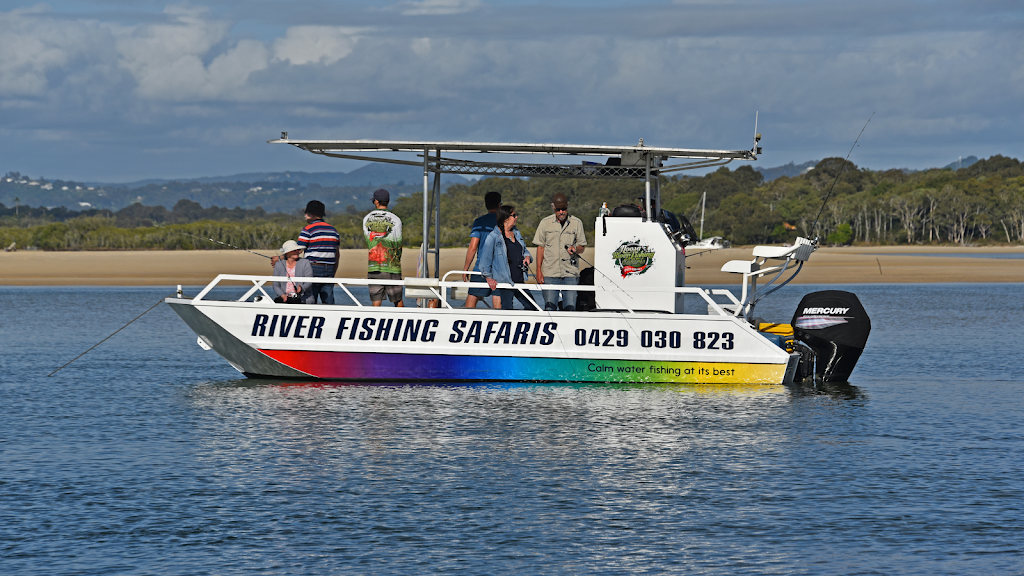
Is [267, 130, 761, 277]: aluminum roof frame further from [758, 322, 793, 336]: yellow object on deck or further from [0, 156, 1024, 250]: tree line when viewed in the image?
[0, 156, 1024, 250]: tree line

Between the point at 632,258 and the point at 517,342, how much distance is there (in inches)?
64.3

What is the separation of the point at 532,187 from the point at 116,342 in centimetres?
1101

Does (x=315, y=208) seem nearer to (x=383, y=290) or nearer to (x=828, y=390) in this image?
(x=383, y=290)

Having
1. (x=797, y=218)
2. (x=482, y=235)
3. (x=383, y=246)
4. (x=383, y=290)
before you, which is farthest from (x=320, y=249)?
(x=797, y=218)

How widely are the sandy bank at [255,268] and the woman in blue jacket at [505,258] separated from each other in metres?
22.0

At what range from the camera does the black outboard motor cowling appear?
1243cm

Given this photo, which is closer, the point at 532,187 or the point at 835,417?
the point at 835,417

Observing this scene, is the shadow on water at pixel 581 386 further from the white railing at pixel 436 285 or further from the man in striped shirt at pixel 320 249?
the man in striped shirt at pixel 320 249

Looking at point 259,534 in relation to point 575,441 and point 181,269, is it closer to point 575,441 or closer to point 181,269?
point 575,441

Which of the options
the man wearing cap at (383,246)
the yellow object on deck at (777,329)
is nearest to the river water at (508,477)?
the yellow object on deck at (777,329)

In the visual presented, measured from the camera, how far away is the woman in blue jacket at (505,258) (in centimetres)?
1236

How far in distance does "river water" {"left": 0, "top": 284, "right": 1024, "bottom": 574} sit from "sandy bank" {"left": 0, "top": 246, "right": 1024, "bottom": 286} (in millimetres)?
23341

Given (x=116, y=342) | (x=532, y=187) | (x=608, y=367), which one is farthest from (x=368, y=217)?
(x=532, y=187)

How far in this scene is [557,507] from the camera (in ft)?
24.1
